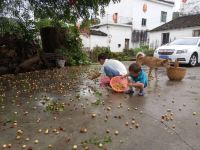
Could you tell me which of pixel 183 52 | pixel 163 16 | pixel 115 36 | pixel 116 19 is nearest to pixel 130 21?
pixel 116 19

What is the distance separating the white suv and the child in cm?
780

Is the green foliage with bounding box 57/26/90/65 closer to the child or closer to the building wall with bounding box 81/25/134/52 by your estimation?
the child

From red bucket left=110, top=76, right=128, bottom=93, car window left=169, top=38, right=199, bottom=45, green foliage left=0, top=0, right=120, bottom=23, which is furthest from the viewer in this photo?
car window left=169, top=38, right=199, bottom=45

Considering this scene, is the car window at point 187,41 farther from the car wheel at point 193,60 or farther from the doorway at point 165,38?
the doorway at point 165,38

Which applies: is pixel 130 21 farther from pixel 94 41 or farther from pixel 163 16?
pixel 94 41

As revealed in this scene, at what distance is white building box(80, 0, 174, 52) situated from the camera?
33.9 m

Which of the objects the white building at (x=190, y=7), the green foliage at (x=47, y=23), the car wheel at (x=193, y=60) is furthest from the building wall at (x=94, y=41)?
the car wheel at (x=193, y=60)

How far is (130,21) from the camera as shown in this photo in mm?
35000

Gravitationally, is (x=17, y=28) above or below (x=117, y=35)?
above

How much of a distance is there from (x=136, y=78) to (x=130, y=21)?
2935 centimetres

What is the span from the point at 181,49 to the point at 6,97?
10.2 meters

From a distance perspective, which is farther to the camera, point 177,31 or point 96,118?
point 177,31

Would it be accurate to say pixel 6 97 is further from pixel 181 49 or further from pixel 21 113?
pixel 181 49

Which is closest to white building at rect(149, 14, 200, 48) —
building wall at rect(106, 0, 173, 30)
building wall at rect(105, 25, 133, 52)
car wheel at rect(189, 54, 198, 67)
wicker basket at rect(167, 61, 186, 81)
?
building wall at rect(105, 25, 133, 52)
